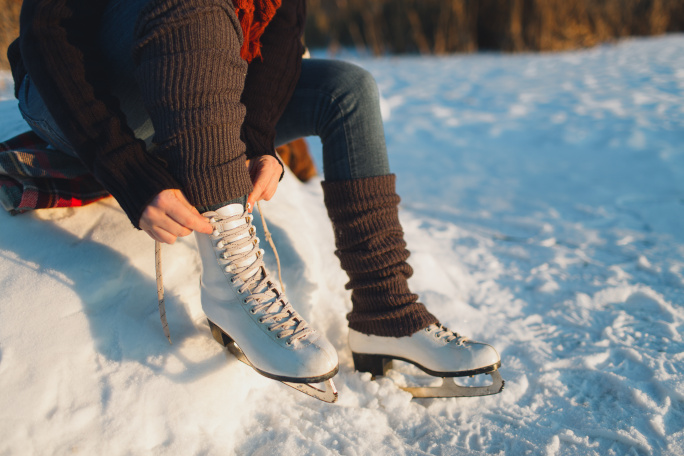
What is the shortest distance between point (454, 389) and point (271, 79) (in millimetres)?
811

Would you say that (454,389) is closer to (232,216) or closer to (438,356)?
(438,356)

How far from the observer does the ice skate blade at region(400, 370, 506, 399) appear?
105 cm

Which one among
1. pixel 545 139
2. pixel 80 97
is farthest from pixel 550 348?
pixel 545 139

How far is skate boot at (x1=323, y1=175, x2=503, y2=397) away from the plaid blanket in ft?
1.94

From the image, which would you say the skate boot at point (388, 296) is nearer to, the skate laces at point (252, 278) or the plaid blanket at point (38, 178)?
the skate laces at point (252, 278)

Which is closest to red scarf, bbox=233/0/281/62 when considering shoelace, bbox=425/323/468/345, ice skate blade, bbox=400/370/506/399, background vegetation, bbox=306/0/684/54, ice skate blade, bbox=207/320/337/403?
ice skate blade, bbox=207/320/337/403

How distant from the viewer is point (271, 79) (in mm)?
1061

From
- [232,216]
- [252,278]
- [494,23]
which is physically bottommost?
[494,23]

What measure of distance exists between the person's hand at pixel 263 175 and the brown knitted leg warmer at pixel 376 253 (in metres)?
0.14

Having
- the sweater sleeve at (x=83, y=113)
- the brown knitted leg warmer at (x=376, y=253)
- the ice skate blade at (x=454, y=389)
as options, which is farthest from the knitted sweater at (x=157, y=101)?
the ice skate blade at (x=454, y=389)

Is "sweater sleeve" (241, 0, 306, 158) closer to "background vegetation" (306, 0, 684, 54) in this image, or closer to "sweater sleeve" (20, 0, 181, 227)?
"sweater sleeve" (20, 0, 181, 227)

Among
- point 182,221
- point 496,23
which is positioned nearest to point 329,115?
point 182,221

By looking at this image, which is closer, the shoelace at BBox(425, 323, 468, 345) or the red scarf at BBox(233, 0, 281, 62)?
the red scarf at BBox(233, 0, 281, 62)

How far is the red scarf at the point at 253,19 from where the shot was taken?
94 centimetres
